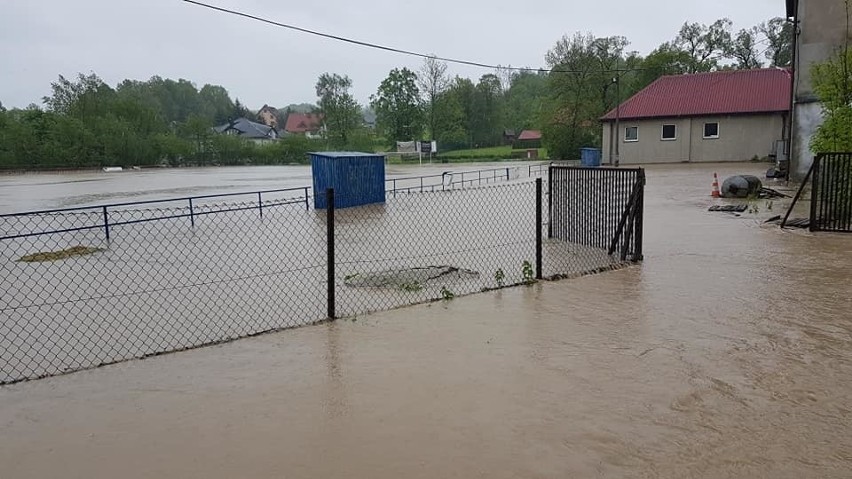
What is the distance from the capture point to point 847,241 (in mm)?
10430

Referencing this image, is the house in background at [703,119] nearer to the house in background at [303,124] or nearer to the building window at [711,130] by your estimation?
the building window at [711,130]

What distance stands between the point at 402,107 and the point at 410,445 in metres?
79.5

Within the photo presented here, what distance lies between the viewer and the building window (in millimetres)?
38156

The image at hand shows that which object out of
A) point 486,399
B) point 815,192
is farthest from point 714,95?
point 486,399

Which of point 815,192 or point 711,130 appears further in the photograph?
point 711,130

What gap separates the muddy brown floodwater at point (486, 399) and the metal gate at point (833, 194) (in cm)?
539

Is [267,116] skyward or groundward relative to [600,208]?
skyward

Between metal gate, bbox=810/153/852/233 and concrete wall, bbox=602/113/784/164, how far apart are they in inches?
1100

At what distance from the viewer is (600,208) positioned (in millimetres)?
10156

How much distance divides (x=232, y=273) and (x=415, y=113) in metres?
73.3

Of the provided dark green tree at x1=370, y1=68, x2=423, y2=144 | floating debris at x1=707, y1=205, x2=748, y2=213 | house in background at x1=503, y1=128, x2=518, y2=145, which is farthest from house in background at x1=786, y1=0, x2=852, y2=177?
house in background at x1=503, y1=128, x2=518, y2=145

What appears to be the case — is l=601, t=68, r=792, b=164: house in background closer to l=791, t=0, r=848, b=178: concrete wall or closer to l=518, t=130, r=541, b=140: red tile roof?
l=791, t=0, r=848, b=178: concrete wall

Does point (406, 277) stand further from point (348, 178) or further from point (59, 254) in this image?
point (348, 178)

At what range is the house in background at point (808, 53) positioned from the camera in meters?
20.6
